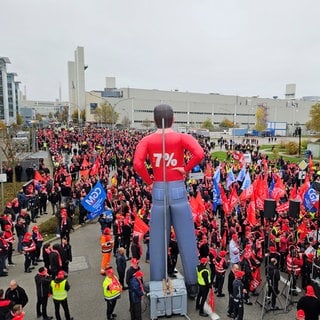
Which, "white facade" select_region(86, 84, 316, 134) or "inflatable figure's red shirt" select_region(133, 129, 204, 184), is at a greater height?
"white facade" select_region(86, 84, 316, 134)

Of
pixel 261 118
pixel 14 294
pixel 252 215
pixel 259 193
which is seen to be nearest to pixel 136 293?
pixel 14 294

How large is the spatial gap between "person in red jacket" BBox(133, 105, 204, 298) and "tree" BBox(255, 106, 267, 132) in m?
85.4

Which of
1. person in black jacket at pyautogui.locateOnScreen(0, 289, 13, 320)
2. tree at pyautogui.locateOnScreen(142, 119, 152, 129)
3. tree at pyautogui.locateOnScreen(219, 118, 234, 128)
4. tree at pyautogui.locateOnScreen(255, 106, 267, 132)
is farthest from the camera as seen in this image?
tree at pyautogui.locateOnScreen(219, 118, 234, 128)

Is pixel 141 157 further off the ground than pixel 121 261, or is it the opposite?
pixel 141 157

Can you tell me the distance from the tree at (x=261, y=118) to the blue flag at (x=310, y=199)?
79.9 meters

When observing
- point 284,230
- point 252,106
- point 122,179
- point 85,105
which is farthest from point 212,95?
point 284,230

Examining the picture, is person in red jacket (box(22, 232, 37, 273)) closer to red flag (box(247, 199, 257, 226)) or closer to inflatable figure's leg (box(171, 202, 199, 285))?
inflatable figure's leg (box(171, 202, 199, 285))

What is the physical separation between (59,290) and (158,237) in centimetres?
292

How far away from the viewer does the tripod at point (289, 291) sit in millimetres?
9812

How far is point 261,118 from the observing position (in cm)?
10206

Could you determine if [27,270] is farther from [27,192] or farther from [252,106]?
[252,106]

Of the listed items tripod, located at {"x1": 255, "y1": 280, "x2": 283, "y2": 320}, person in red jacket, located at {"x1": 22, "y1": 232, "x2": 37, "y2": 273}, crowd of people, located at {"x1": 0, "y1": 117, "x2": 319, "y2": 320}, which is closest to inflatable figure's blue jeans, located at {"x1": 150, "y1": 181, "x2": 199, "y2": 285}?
crowd of people, located at {"x1": 0, "y1": 117, "x2": 319, "y2": 320}

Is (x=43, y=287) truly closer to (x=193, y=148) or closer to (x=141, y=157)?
(x=141, y=157)

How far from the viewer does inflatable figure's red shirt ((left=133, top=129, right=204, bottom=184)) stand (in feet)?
31.8
